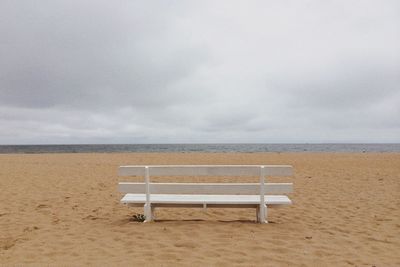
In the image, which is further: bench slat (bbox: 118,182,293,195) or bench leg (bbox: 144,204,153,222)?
bench leg (bbox: 144,204,153,222)

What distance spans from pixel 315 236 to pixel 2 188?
386 inches

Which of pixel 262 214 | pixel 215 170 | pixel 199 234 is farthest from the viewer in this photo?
pixel 262 214

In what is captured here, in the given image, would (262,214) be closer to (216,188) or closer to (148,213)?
(216,188)

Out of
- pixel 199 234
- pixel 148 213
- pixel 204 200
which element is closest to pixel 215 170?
pixel 204 200

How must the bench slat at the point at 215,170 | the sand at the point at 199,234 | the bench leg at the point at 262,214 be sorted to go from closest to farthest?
the sand at the point at 199,234 → the bench slat at the point at 215,170 → the bench leg at the point at 262,214

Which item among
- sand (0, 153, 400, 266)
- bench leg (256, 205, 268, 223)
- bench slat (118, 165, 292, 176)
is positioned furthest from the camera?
bench leg (256, 205, 268, 223)

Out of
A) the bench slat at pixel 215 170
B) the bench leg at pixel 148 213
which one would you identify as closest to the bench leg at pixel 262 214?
the bench slat at pixel 215 170

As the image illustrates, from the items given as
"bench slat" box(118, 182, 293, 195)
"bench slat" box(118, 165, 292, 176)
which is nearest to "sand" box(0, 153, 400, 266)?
"bench slat" box(118, 182, 293, 195)

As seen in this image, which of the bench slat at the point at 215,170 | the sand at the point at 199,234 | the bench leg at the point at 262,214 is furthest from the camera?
→ the bench leg at the point at 262,214

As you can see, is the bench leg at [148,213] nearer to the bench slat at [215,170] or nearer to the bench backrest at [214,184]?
the bench backrest at [214,184]

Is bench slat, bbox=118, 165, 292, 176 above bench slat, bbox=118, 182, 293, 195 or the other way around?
above

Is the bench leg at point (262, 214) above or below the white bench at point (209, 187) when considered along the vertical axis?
→ below

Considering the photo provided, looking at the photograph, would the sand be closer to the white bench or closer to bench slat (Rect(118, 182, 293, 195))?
the white bench

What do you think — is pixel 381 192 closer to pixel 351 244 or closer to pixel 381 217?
pixel 381 217
